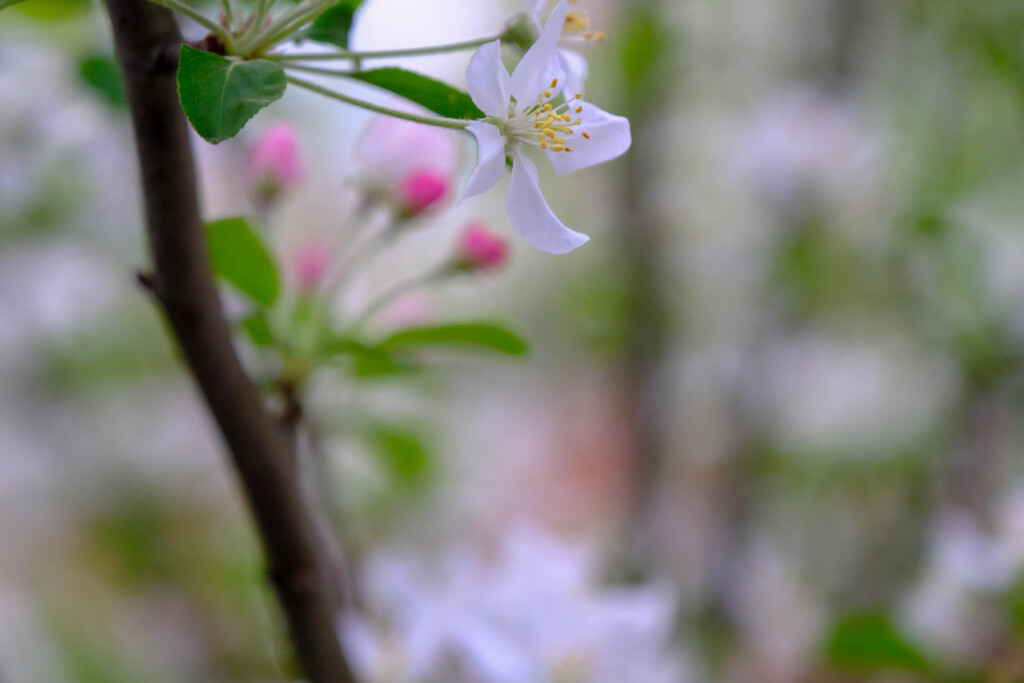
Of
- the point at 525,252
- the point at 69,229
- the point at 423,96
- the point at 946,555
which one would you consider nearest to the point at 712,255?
the point at 525,252

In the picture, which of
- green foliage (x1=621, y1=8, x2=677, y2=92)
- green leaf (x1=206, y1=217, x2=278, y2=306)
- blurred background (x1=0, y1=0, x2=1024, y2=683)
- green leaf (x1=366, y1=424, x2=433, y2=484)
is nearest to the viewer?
green leaf (x1=206, y1=217, x2=278, y2=306)

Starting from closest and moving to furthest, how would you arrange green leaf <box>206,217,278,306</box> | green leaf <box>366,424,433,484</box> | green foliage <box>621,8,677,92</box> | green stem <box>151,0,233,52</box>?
green stem <box>151,0,233,52</box>
green leaf <box>206,217,278,306</box>
green leaf <box>366,424,433,484</box>
green foliage <box>621,8,677,92</box>

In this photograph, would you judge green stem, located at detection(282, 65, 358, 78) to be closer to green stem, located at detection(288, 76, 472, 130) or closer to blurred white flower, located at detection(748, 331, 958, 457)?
green stem, located at detection(288, 76, 472, 130)

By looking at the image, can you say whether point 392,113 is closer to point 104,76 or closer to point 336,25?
point 336,25

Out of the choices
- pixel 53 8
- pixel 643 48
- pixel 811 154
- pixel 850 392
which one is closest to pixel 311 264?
pixel 53 8

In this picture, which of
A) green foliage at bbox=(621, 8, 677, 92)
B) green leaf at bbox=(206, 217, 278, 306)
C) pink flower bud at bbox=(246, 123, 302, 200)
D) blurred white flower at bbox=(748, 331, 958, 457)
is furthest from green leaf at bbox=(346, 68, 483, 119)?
blurred white flower at bbox=(748, 331, 958, 457)

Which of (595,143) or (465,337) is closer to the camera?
(595,143)

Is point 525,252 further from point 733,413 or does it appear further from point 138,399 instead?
point 138,399
